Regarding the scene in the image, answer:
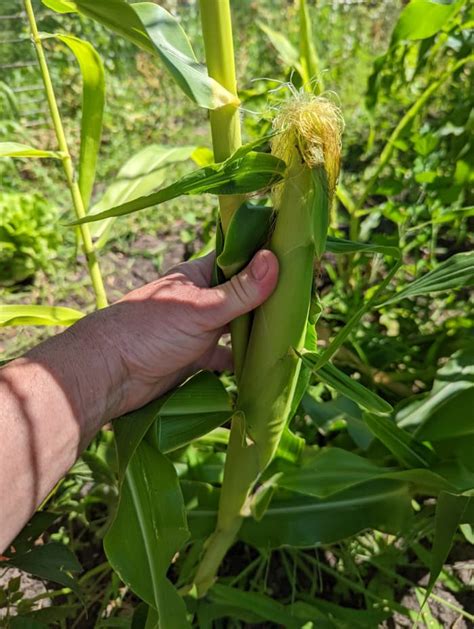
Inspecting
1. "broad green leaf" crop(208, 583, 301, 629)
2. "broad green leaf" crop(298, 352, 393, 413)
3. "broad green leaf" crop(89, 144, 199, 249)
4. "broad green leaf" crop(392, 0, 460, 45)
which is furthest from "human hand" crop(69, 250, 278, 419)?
"broad green leaf" crop(392, 0, 460, 45)

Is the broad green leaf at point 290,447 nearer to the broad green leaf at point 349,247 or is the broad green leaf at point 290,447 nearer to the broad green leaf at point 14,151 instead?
the broad green leaf at point 349,247

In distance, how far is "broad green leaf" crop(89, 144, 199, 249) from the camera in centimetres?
A: 105

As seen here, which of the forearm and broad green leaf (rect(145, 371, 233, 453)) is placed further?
broad green leaf (rect(145, 371, 233, 453))

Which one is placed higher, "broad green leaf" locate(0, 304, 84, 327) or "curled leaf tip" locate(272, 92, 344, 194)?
"curled leaf tip" locate(272, 92, 344, 194)

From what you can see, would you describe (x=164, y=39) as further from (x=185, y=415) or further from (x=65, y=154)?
(x=185, y=415)

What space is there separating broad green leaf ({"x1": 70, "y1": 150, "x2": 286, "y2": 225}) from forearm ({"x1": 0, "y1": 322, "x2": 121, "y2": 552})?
0.62ft

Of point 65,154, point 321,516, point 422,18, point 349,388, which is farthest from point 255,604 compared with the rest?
point 422,18

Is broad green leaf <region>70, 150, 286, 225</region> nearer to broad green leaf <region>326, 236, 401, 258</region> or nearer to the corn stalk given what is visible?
broad green leaf <region>326, 236, 401, 258</region>

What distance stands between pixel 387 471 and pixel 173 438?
0.37m

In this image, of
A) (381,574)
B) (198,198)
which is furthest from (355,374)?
(198,198)

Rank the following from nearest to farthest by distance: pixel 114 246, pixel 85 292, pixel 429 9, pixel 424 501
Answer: pixel 429 9 < pixel 424 501 < pixel 85 292 < pixel 114 246

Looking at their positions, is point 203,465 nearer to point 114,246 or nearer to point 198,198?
point 114,246

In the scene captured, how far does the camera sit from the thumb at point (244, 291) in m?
0.67

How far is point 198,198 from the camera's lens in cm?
251
